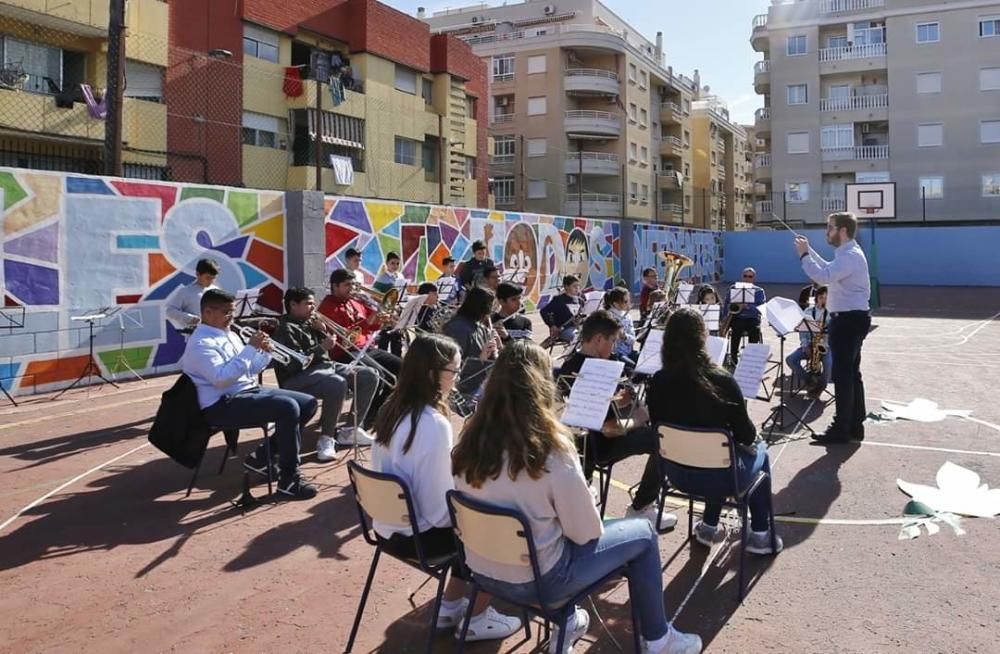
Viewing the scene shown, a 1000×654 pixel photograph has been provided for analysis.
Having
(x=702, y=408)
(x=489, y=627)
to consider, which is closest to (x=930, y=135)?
(x=702, y=408)

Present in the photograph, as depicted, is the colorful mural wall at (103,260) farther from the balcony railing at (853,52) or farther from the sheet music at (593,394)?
the balcony railing at (853,52)

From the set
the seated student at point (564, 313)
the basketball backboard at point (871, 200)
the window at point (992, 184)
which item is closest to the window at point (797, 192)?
the window at point (992, 184)

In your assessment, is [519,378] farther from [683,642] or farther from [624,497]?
[624,497]

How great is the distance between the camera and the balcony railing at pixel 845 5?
42.8 m

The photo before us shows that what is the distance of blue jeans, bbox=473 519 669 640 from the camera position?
3.10 metres

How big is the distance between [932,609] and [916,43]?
45.3m

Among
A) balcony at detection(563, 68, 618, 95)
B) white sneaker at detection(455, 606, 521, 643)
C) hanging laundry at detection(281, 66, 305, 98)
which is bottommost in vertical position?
white sneaker at detection(455, 606, 521, 643)

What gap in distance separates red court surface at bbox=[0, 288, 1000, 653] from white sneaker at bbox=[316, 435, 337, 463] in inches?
4.4

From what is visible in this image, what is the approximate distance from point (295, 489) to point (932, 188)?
43.7 m

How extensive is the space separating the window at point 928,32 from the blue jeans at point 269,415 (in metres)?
45.4

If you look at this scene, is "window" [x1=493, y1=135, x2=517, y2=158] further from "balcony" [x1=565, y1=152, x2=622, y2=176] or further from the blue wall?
the blue wall

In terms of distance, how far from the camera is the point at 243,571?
4508 millimetres

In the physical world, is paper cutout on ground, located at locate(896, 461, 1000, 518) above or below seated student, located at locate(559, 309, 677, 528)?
below

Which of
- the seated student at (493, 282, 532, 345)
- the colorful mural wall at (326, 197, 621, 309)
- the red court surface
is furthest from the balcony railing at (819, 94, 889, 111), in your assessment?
the red court surface
